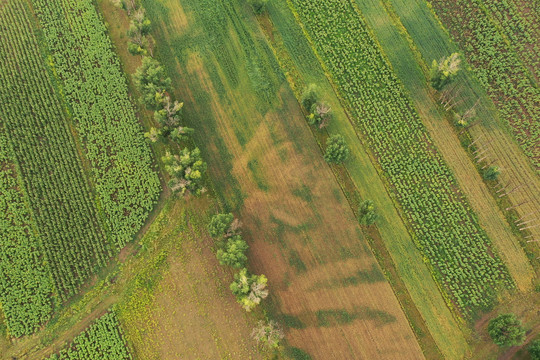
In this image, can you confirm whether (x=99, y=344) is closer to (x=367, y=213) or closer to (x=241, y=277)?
(x=241, y=277)

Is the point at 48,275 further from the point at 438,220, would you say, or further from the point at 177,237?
the point at 438,220

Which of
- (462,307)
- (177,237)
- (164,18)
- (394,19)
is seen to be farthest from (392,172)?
(164,18)

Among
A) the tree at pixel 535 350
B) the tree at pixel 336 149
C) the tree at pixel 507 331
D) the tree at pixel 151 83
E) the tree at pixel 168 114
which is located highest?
the tree at pixel 151 83

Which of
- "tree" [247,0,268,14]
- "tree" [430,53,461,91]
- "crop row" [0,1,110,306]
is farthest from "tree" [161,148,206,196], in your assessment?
"tree" [430,53,461,91]

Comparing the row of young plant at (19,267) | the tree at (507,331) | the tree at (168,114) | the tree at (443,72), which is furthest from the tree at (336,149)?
the row of young plant at (19,267)

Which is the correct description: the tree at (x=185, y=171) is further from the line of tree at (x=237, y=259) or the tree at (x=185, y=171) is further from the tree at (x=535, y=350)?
the tree at (x=535, y=350)

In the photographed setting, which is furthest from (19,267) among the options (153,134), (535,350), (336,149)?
(535,350)

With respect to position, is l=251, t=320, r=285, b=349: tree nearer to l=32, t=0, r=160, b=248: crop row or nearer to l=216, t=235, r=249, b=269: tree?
l=216, t=235, r=249, b=269: tree

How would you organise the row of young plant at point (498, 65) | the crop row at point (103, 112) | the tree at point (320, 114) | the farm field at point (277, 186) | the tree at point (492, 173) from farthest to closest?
the row of young plant at point (498, 65)
the crop row at point (103, 112)
the tree at point (320, 114)
the tree at point (492, 173)
the farm field at point (277, 186)
